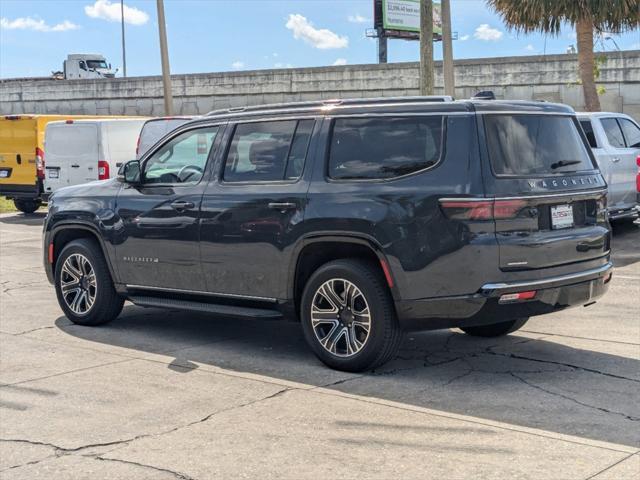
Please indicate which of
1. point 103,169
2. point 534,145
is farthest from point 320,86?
point 534,145

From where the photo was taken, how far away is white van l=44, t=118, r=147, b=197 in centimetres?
1823

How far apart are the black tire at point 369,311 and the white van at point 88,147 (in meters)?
12.0

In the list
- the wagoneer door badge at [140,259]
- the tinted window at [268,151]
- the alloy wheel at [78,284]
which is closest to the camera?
the tinted window at [268,151]

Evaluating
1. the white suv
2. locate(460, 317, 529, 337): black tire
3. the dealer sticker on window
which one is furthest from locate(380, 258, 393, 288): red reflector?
the white suv

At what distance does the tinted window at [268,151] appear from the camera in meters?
7.12

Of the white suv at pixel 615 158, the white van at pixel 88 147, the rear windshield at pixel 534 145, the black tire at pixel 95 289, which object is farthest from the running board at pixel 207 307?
the white van at pixel 88 147

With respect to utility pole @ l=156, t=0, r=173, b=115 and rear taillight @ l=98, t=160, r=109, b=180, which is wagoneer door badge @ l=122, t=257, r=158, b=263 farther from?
utility pole @ l=156, t=0, r=173, b=115

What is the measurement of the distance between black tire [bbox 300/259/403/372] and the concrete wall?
71.7 feet

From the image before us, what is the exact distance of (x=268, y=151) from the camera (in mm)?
7328

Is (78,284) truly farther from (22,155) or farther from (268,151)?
(22,155)

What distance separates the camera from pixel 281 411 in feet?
19.2

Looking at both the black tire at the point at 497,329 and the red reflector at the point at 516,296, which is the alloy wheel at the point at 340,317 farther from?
the black tire at the point at 497,329

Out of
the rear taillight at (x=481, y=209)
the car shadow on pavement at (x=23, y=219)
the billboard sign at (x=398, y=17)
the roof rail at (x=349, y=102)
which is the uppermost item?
the billboard sign at (x=398, y=17)

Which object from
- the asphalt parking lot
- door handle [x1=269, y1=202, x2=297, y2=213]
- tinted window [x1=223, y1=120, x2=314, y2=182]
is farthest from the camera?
tinted window [x1=223, y1=120, x2=314, y2=182]
